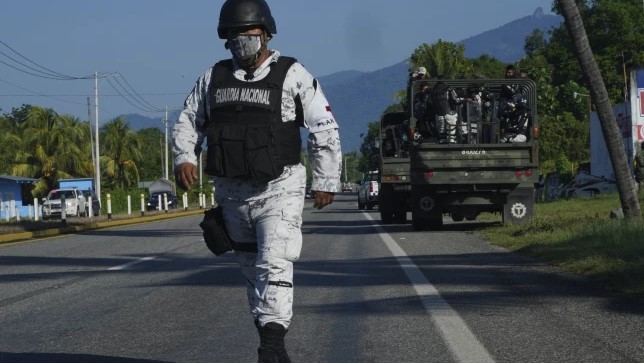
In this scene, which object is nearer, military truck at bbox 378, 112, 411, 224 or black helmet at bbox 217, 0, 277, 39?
black helmet at bbox 217, 0, 277, 39

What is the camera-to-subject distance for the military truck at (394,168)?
25.8 m

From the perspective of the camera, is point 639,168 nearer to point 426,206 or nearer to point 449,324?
point 426,206

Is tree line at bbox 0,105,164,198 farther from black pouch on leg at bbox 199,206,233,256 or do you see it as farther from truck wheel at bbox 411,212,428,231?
black pouch on leg at bbox 199,206,233,256

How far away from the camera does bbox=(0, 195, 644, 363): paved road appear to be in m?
6.91

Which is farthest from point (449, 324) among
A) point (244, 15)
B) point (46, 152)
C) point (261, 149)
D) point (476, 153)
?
point (46, 152)

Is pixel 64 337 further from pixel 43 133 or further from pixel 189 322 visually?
pixel 43 133

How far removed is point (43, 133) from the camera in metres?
73.4

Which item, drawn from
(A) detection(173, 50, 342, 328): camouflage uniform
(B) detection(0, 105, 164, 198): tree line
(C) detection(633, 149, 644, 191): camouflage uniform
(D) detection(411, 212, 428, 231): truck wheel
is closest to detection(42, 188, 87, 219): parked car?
(B) detection(0, 105, 164, 198): tree line

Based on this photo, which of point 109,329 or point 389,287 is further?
point 389,287

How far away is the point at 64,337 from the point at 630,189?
12389 millimetres

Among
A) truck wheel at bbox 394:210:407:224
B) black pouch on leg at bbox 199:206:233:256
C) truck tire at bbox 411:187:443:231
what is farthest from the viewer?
truck wheel at bbox 394:210:407:224

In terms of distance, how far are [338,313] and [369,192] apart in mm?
35660

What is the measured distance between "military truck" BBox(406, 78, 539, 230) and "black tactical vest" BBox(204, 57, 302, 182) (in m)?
15.1

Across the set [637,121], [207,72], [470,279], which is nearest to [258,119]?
[207,72]
